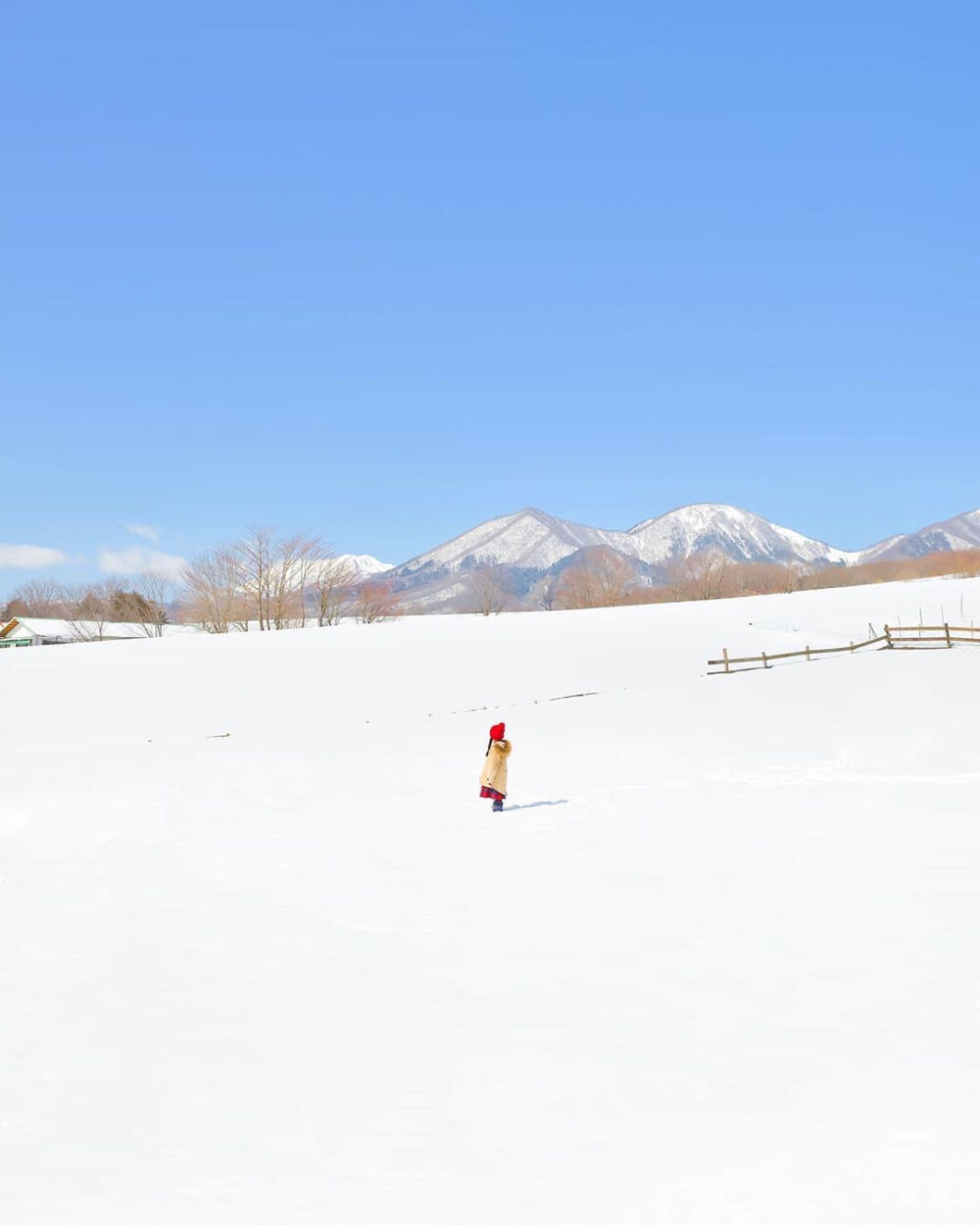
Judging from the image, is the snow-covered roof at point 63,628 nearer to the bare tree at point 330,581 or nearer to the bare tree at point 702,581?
the bare tree at point 330,581

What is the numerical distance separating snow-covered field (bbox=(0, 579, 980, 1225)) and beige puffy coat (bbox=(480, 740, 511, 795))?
2.98 feet

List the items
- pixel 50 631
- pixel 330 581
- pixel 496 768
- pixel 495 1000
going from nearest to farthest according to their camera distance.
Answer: pixel 495 1000, pixel 496 768, pixel 50 631, pixel 330 581

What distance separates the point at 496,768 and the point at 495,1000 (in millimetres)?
10210

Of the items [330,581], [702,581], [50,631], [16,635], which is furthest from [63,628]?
[702,581]

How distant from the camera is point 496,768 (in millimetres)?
18734

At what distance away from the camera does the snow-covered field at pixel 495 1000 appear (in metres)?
5.69

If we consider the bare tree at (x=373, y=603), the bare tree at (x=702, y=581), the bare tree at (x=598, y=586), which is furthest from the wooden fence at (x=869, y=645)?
the bare tree at (x=702, y=581)

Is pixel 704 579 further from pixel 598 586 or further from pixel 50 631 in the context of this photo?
pixel 50 631

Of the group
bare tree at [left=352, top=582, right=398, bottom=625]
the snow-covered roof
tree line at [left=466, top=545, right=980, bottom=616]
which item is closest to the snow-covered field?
the snow-covered roof

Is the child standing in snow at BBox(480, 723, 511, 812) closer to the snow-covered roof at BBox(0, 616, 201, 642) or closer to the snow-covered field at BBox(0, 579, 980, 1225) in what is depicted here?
the snow-covered field at BBox(0, 579, 980, 1225)

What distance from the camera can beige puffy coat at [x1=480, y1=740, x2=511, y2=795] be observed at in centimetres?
1875

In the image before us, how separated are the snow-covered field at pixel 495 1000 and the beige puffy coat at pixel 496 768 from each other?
909mm

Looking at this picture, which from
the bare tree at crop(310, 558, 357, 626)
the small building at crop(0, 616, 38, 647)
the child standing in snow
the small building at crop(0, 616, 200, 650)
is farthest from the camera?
the bare tree at crop(310, 558, 357, 626)

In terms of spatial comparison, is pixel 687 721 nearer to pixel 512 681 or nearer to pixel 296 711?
pixel 512 681
